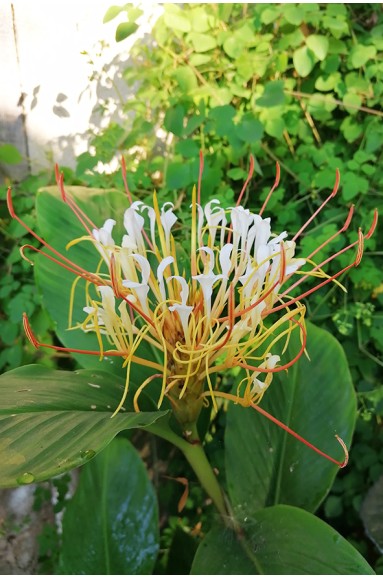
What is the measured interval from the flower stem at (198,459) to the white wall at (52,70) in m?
0.72

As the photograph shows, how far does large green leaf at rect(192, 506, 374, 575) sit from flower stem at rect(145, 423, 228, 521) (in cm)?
3

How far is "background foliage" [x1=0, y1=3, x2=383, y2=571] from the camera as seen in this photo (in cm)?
98

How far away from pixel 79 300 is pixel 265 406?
29cm

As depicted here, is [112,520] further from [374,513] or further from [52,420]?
[374,513]

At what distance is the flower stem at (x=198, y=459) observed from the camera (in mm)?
623

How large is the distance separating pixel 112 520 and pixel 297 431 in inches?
11.4

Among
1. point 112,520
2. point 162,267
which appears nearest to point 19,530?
point 112,520

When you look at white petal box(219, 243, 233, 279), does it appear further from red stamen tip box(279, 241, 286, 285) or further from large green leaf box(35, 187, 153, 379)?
large green leaf box(35, 187, 153, 379)

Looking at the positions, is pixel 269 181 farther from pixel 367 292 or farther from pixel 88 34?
pixel 88 34

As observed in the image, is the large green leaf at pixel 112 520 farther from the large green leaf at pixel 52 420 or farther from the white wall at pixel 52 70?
the white wall at pixel 52 70

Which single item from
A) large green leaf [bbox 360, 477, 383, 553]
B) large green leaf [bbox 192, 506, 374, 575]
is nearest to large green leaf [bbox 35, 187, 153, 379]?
large green leaf [bbox 192, 506, 374, 575]

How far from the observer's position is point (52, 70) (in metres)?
1.08

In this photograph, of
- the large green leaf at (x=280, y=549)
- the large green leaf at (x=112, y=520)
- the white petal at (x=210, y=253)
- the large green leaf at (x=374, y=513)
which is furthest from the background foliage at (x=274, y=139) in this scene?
the white petal at (x=210, y=253)

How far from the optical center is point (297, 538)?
606mm
